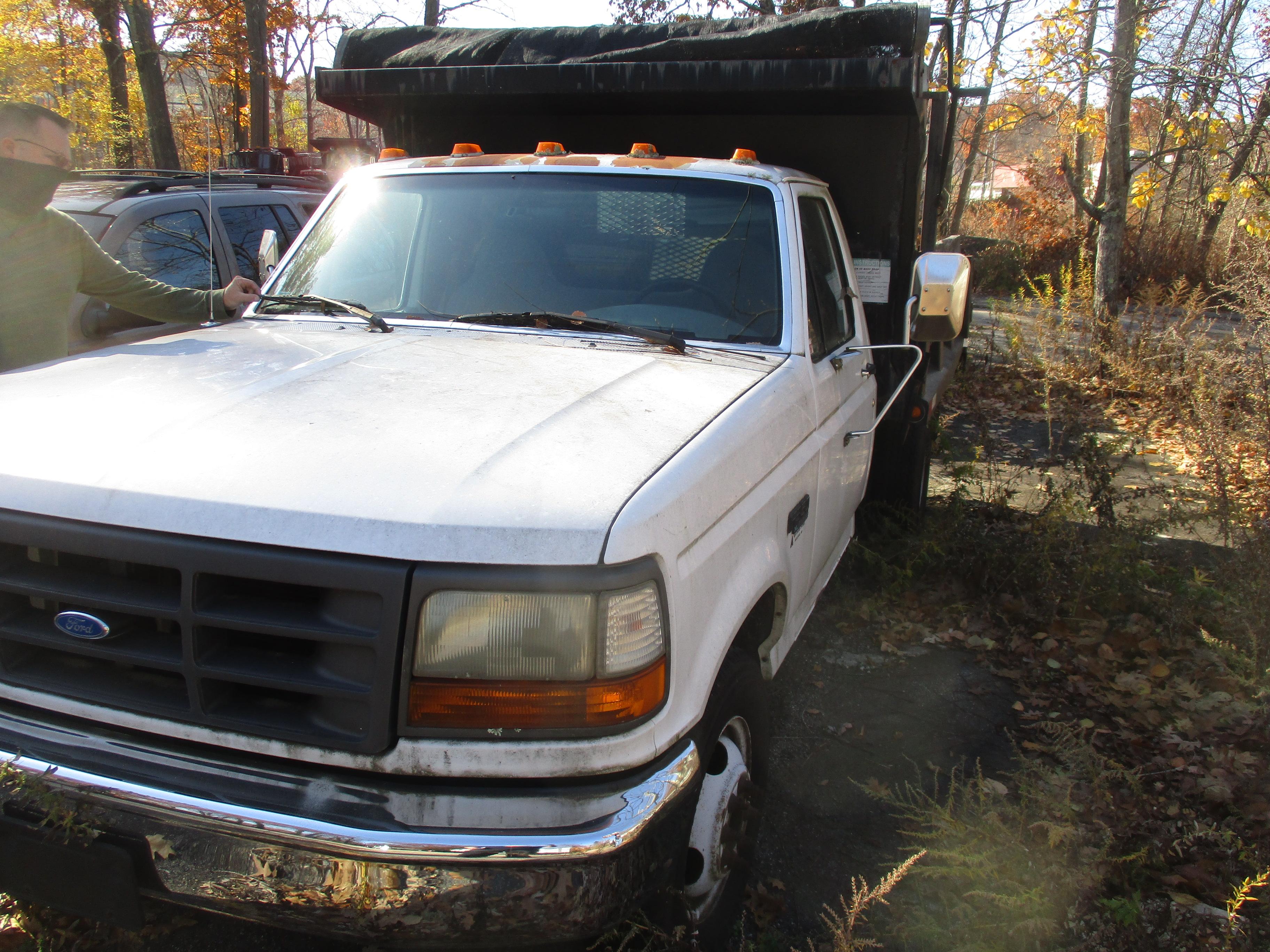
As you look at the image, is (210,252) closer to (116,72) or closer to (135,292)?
(135,292)

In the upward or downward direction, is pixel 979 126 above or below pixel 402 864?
above

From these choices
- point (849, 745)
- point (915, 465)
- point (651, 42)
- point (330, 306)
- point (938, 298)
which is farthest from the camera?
point (915, 465)

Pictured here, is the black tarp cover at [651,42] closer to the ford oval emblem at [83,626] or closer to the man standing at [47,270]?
the man standing at [47,270]

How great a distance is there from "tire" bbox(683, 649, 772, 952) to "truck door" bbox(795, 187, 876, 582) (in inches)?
33.0

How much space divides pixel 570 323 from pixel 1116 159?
824cm

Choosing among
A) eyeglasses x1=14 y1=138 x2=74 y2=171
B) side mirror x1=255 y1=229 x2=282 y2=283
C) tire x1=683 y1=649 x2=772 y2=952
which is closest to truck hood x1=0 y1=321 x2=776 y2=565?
tire x1=683 y1=649 x2=772 y2=952

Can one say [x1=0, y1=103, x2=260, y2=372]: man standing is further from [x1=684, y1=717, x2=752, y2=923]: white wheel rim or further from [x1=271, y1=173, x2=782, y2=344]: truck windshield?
[x1=684, y1=717, x2=752, y2=923]: white wheel rim

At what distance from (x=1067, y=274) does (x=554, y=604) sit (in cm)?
975

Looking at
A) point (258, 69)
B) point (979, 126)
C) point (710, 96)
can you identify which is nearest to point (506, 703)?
point (710, 96)

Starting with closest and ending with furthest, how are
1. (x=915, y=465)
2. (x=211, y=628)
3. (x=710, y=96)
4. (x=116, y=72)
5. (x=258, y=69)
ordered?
(x=211, y=628) → (x=710, y=96) → (x=915, y=465) → (x=258, y=69) → (x=116, y=72)

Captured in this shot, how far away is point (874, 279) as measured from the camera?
179 inches

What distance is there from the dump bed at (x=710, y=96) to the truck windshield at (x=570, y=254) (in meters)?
0.99

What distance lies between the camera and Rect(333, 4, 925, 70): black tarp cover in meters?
3.85

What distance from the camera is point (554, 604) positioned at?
174 cm
